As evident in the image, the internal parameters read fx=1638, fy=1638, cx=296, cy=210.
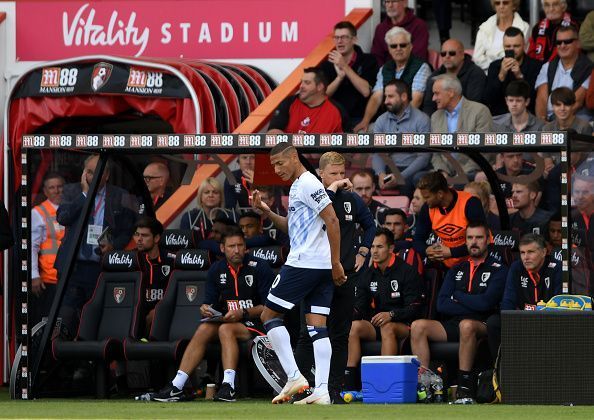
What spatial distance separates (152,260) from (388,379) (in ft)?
11.4

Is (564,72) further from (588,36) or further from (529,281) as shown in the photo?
(529,281)

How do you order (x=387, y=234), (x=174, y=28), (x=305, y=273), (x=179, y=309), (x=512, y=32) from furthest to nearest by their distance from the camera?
(x=174, y=28) < (x=512, y=32) < (x=179, y=309) < (x=387, y=234) < (x=305, y=273)

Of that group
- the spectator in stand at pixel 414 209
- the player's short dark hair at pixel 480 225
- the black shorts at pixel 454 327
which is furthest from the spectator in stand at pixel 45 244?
the player's short dark hair at pixel 480 225

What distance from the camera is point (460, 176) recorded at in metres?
16.3

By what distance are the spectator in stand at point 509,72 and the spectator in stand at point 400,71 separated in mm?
759

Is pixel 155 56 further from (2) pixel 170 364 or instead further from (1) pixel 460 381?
(1) pixel 460 381

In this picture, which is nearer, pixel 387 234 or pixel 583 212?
pixel 583 212

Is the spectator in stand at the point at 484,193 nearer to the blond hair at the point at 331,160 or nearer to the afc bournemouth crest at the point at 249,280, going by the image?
the afc bournemouth crest at the point at 249,280

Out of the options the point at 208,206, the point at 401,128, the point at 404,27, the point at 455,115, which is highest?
the point at 404,27

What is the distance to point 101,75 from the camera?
18.1 metres

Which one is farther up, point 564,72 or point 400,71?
point 400,71

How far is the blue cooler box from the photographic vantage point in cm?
1371

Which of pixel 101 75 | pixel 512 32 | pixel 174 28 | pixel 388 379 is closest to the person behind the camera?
pixel 388 379

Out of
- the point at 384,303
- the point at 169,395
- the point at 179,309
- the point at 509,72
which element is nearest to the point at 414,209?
the point at 384,303
